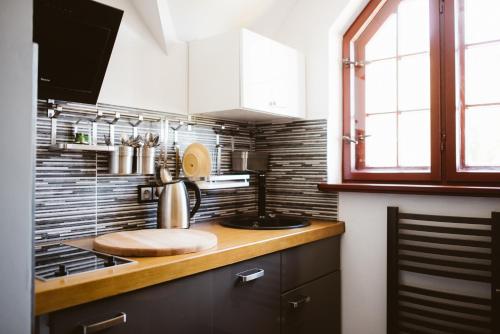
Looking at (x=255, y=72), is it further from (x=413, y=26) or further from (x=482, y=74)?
(x=482, y=74)

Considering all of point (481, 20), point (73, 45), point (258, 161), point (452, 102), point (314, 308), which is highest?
point (481, 20)

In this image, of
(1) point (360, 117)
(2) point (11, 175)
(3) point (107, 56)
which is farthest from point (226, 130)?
(2) point (11, 175)

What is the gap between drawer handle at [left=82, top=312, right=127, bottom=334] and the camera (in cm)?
97

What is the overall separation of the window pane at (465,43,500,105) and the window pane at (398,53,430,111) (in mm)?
189

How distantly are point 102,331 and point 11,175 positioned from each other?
1.63ft

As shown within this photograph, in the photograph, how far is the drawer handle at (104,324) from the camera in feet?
3.20

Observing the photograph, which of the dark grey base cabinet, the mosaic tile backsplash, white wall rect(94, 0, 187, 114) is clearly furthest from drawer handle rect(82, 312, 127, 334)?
white wall rect(94, 0, 187, 114)

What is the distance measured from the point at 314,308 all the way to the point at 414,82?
1316 mm

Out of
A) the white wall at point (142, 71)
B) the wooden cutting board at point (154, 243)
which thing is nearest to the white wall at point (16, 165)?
the wooden cutting board at point (154, 243)

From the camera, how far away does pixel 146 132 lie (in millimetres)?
1855

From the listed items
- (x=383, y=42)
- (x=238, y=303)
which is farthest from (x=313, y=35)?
(x=238, y=303)

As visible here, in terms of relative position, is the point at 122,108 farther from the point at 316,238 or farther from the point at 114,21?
the point at 316,238

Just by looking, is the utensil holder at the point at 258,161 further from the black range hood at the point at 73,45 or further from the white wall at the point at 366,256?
the black range hood at the point at 73,45

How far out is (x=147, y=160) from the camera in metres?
1.74
